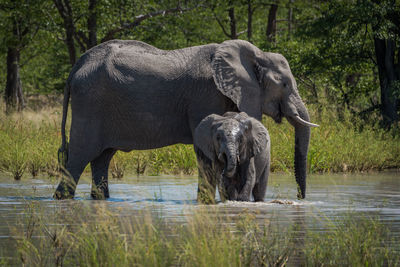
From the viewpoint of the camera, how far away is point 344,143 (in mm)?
16297

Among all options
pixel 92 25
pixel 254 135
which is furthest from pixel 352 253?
pixel 92 25

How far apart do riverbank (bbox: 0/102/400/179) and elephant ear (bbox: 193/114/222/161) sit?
14.7ft

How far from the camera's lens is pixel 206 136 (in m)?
9.75

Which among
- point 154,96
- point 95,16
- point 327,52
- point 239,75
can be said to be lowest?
point 154,96

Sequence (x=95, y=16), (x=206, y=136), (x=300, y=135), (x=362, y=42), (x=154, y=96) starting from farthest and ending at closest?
1. (x=95, y=16)
2. (x=362, y=42)
3. (x=300, y=135)
4. (x=154, y=96)
5. (x=206, y=136)

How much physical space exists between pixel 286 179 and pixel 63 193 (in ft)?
15.0

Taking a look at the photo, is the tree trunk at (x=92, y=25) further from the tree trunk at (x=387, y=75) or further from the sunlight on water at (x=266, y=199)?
the sunlight on water at (x=266, y=199)

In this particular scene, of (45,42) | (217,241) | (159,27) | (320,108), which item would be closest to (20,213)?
(217,241)

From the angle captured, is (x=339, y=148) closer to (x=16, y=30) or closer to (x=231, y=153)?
(x=231, y=153)

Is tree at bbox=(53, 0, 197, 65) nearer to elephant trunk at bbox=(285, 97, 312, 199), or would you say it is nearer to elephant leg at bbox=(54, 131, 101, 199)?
elephant leg at bbox=(54, 131, 101, 199)

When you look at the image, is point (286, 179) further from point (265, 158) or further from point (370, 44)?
point (370, 44)

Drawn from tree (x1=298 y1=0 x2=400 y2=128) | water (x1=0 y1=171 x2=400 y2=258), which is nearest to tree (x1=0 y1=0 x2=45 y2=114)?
tree (x1=298 y1=0 x2=400 y2=128)

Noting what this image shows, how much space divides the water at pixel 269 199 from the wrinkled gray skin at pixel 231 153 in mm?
297

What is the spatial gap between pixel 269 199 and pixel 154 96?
2204 mm
